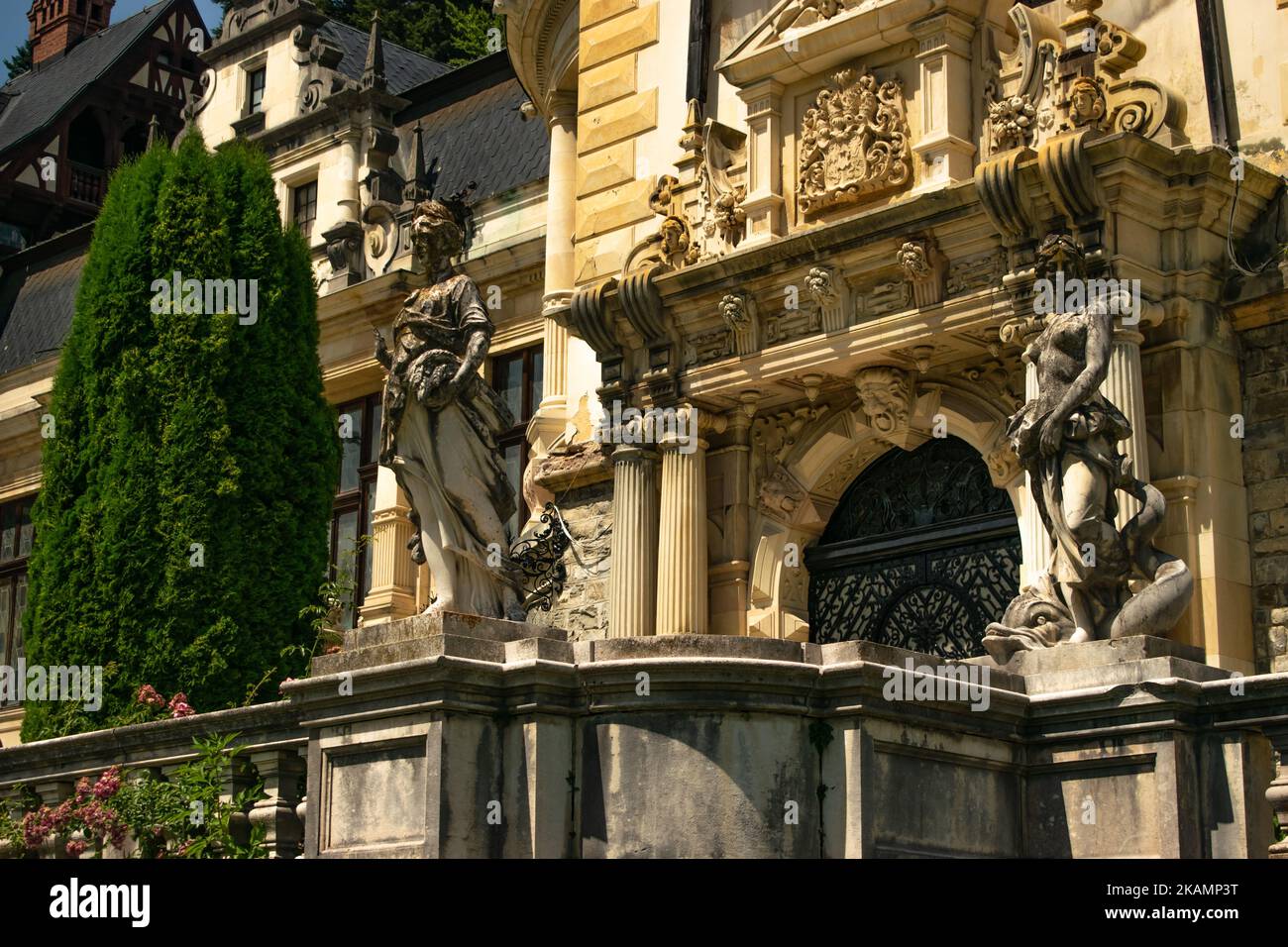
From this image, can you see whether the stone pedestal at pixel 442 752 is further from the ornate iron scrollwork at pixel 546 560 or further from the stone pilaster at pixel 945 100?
the ornate iron scrollwork at pixel 546 560

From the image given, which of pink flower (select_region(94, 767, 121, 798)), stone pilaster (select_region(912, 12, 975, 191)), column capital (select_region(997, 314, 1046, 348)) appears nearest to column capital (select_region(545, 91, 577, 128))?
stone pilaster (select_region(912, 12, 975, 191))

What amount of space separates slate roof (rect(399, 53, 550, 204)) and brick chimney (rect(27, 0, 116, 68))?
64.3ft

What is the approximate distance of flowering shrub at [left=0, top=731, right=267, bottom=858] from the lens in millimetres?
12562

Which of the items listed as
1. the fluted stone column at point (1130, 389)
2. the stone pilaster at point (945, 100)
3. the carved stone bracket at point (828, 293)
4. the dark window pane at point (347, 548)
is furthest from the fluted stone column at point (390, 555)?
the fluted stone column at point (1130, 389)

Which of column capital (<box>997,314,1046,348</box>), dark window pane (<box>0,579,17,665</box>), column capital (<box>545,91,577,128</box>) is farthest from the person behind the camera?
dark window pane (<box>0,579,17,665</box>)

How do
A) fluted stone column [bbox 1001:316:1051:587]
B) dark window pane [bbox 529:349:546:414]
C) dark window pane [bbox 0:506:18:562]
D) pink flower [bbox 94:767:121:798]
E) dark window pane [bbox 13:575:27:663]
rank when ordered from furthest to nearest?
1. dark window pane [bbox 0:506:18:562]
2. dark window pane [bbox 13:575:27:663]
3. dark window pane [bbox 529:349:546:414]
4. fluted stone column [bbox 1001:316:1051:587]
5. pink flower [bbox 94:767:121:798]

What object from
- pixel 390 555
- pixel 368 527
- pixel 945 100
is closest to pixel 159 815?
pixel 945 100

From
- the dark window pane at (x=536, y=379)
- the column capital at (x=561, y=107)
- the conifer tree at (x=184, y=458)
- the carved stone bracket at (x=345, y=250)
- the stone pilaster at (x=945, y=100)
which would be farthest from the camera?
the carved stone bracket at (x=345, y=250)

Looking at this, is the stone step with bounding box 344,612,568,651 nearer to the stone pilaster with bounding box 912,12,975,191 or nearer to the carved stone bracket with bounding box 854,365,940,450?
the carved stone bracket with bounding box 854,365,940,450

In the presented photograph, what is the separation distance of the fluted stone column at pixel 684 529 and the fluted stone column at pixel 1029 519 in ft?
10.2

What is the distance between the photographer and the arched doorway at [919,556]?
1795cm

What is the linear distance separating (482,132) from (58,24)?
2227 cm

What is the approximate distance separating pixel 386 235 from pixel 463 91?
2.94m
